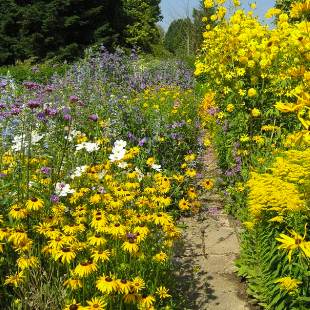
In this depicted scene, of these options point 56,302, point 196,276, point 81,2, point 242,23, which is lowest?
point 196,276

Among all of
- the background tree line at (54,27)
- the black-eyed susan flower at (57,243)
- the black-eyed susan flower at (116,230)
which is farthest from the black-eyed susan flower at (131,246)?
the background tree line at (54,27)

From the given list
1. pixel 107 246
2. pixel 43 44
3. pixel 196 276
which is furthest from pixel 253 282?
pixel 43 44

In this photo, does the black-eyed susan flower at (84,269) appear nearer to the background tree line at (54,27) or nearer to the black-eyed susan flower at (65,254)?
the black-eyed susan flower at (65,254)

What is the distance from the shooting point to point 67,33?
20203mm

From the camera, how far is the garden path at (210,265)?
9.09 ft

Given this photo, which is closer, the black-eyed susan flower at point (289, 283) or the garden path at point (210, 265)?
the black-eyed susan flower at point (289, 283)

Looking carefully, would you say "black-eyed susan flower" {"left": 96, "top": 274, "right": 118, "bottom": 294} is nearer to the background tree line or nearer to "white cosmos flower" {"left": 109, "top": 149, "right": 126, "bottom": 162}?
"white cosmos flower" {"left": 109, "top": 149, "right": 126, "bottom": 162}

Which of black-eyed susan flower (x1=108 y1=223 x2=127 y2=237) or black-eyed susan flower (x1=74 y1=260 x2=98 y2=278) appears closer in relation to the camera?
black-eyed susan flower (x1=74 y1=260 x2=98 y2=278)

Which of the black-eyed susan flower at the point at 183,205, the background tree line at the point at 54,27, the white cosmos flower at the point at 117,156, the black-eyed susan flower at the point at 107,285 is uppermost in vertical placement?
the background tree line at the point at 54,27

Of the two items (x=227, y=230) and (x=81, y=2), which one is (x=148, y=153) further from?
(x=81, y=2)

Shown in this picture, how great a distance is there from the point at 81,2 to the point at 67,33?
1769mm

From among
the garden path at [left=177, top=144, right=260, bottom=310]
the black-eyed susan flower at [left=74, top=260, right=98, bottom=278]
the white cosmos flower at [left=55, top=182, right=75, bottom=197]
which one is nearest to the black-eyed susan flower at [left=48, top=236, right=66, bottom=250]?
the black-eyed susan flower at [left=74, top=260, right=98, bottom=278]

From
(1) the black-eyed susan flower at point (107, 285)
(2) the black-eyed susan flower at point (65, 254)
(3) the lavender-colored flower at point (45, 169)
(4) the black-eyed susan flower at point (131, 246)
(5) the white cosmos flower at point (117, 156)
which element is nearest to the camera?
(1) the black-eyed susan flower at point (107, 285)

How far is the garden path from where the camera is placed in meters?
2.77
